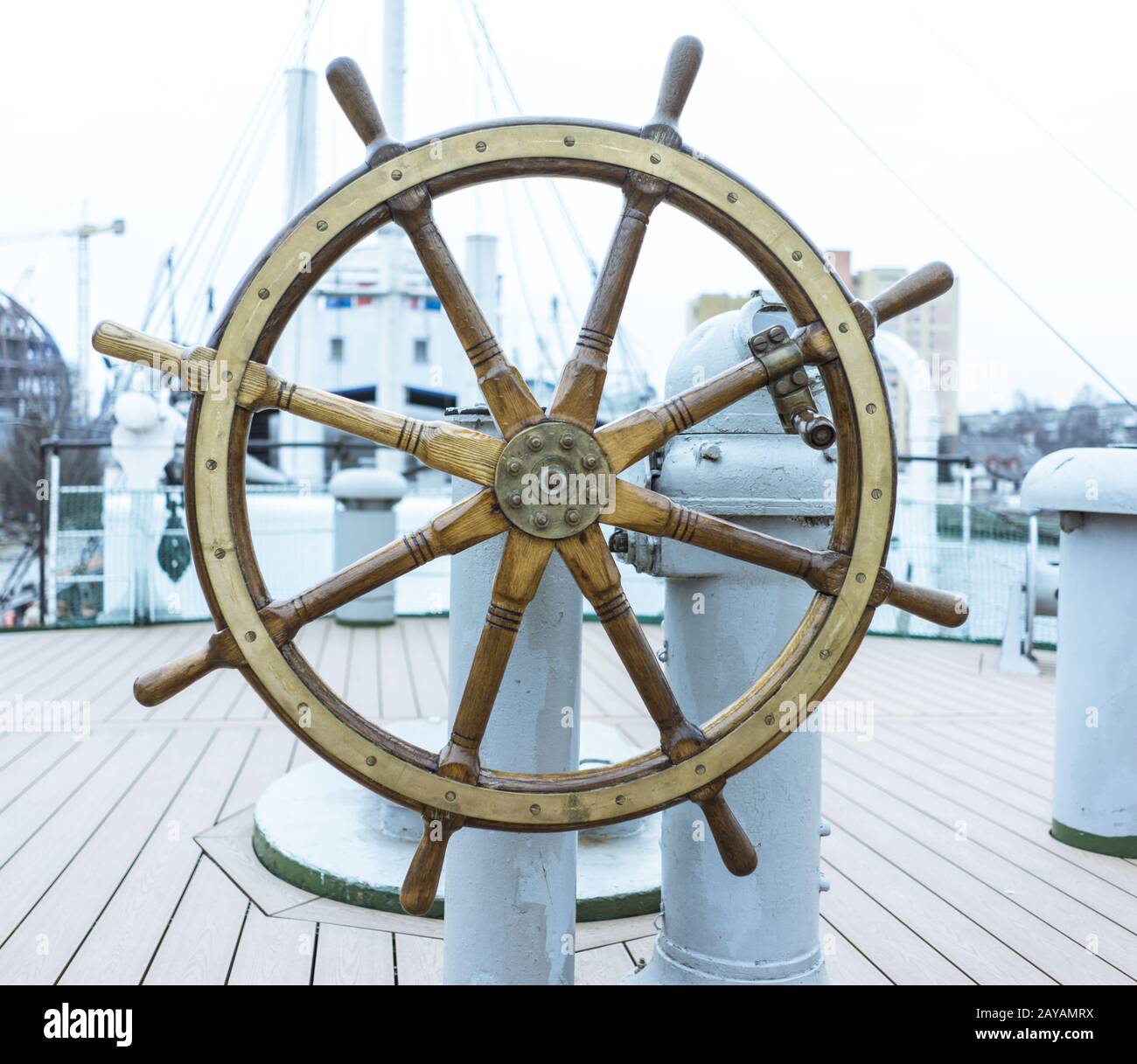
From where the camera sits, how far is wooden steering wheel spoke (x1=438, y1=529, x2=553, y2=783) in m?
1.16

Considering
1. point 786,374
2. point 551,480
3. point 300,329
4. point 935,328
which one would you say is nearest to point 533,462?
point 551,480

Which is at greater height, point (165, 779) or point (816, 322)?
point (816, 322)

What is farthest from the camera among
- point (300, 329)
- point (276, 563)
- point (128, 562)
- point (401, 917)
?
point (300, 329)

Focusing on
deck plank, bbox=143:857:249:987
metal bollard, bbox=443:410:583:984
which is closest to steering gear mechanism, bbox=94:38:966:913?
metal bollard, bbox=443:410:583:984

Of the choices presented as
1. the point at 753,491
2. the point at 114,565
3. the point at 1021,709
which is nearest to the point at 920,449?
the point at 1021,709

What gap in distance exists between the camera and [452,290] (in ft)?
3.82

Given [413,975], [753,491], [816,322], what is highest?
[816,322]

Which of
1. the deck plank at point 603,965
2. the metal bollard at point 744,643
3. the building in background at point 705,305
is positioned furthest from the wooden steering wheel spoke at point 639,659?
the building in background at point 705,305

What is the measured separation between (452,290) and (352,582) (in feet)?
1.07

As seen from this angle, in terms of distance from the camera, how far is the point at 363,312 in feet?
46.0

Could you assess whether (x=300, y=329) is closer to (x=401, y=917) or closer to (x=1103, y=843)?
(x=401, y=917)

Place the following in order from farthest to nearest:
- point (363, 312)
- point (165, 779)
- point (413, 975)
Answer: point (363, 312) → point (165, 779) → point (413, 975)
